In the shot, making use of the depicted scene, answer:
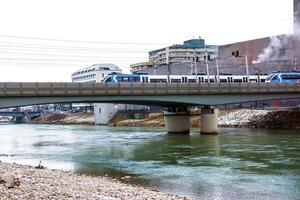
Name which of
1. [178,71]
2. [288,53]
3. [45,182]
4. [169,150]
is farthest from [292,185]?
[178,71]

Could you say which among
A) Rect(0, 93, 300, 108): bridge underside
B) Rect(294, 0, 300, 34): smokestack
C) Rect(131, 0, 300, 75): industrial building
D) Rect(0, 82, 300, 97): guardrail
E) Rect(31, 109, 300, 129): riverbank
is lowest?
Rect(31, 109, 300, 129): riverbank

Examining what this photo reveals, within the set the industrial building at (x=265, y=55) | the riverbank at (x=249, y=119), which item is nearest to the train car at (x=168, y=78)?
the riverbank at (x=249, y=119)

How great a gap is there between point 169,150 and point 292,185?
23891 millimetres

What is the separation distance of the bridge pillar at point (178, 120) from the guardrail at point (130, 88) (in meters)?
11.4

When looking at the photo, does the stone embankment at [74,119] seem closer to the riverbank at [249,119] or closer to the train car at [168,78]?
the riverbank at [249,119]

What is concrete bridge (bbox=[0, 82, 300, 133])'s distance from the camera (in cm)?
5522

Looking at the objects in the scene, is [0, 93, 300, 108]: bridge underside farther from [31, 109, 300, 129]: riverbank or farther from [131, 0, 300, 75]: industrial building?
[131, 0, 300, 75]: industrial building

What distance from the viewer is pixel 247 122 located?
95.9 meters

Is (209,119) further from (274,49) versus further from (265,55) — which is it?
(265,55)

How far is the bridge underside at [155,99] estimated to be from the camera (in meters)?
55.0

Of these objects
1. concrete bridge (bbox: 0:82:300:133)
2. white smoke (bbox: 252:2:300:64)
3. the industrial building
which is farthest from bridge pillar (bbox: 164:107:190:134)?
white smoke (bbox: 252:2:300:64)

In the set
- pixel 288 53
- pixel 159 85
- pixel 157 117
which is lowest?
pixel 157 117

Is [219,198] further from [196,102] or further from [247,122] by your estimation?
[247,122]

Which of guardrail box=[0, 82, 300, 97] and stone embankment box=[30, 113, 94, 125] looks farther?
stone embankment box=[30, 113, 94, 125]
